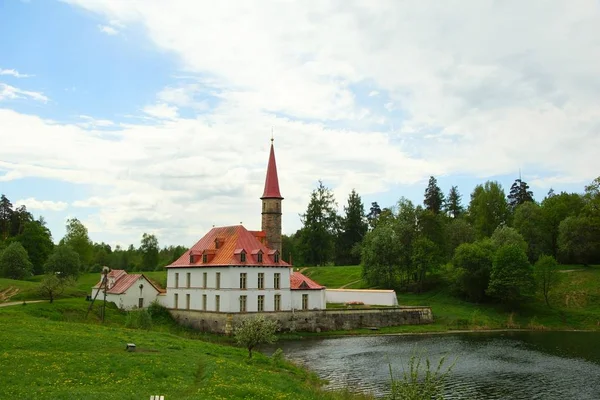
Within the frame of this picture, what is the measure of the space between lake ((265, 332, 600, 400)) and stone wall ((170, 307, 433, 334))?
449cm

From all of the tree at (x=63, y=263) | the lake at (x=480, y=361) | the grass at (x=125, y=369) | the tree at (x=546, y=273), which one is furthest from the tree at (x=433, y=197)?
the grass at (x=125, y=369)

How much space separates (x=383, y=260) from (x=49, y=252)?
57.6m

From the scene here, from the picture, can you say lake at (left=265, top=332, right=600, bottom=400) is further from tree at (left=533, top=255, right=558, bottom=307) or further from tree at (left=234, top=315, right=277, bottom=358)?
tree at (left=533, top=255, right=558, bottom=307)

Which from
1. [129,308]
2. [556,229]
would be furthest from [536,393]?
[556,229]

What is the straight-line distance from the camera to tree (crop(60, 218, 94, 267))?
96375 millimetres

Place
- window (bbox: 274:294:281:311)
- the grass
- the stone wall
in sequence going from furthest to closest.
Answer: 1. window (bbox: 274:294:281:311)
2. the stone wall
3. the grass

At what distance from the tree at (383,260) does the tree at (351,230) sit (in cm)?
2368

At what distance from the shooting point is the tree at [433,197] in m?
110

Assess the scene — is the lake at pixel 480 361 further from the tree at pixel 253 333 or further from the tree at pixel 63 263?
the tree at pixel 63 263

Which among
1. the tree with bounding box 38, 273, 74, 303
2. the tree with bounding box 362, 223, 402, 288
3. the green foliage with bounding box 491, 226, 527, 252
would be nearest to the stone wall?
the tree with bounding box 38, 273, 74, 303

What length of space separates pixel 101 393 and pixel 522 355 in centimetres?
3347

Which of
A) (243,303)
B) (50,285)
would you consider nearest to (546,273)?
(243,303)

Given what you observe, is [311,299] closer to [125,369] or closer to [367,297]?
[367,297]

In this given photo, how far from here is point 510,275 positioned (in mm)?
63344
